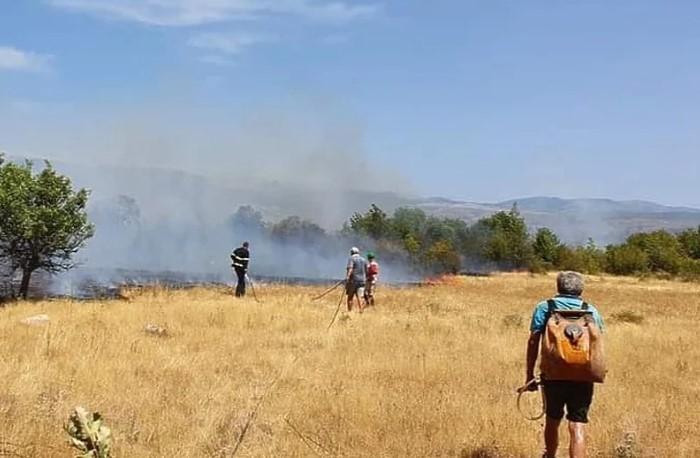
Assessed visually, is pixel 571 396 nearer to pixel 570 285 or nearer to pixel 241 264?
pixel 570 285

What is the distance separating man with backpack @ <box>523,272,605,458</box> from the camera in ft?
21.9

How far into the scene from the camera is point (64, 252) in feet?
92.7

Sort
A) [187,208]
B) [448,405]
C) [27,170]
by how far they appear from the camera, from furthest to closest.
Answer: [187,208] < [27,170] < [448,405]

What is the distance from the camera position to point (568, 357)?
6.67 m

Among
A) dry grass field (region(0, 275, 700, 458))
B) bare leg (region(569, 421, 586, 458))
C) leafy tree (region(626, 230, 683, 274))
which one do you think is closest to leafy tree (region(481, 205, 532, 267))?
leafy tree (region(626, 230, 683, 274))

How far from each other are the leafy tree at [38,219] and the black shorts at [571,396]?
2266cm

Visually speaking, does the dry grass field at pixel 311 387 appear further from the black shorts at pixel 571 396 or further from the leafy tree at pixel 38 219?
the leafy tree at pixel 38 219

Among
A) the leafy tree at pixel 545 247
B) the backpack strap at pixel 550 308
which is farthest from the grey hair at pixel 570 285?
the leafy tree at pixel 545 247

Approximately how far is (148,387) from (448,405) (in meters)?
3.62

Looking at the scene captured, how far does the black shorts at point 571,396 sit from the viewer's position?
6992 millimetres

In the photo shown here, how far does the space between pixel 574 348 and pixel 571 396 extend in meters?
0.57

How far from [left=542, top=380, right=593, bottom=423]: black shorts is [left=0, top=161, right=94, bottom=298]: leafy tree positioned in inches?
892

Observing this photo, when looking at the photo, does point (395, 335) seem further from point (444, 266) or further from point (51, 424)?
point (444, 266)

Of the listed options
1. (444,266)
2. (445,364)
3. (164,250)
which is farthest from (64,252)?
(164,250)
